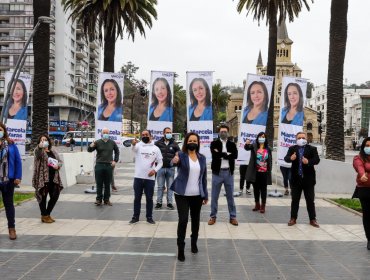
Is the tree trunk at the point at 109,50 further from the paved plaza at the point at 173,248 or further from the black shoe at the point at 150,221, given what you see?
the black shoe at the point at 150,221

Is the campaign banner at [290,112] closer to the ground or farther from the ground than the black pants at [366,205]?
farther from the ground

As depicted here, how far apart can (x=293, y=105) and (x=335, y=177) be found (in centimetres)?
288

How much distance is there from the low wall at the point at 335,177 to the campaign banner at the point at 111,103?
534cm

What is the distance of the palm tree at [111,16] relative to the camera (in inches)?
830

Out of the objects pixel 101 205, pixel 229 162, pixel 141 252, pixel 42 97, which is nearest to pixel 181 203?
pixel 141 252

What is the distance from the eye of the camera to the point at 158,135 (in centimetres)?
1491

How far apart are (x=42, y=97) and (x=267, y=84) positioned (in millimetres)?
8276

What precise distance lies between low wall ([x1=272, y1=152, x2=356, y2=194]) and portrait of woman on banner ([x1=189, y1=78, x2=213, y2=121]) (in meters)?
3.24

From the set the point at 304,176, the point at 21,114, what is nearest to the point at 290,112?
the point at 304,176

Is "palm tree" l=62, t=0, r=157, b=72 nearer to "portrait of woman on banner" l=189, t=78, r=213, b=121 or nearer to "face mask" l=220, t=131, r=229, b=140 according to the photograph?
"portrait of woman on banner" l=189, t=78, r=213, b=121

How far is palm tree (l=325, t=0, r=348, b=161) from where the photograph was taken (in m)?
15.9

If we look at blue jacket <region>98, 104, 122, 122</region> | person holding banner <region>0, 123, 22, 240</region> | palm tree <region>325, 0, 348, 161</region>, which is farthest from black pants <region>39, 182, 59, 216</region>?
palm tree <region>325, 0, 348, 161</region>

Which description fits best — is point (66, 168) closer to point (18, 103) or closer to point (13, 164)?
point (18, 103)

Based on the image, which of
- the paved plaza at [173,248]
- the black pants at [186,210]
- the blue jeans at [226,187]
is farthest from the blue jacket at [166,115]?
the black pants at [186,210]
